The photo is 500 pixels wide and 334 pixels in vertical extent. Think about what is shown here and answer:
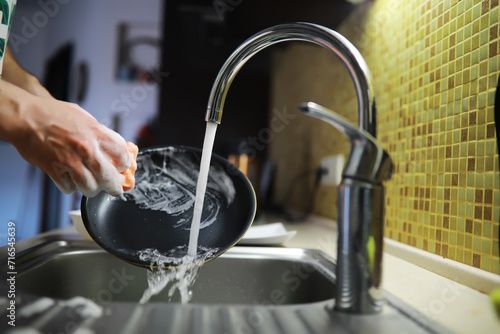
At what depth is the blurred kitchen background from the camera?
59 cm

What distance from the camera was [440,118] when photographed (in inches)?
26.5

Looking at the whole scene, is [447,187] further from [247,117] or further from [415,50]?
[247,117]

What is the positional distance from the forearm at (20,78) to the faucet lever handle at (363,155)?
43cm

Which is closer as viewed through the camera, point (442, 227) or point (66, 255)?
point (442, 227)

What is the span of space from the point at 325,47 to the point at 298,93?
1.30 metres

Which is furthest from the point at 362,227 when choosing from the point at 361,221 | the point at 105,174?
the point at 105,174

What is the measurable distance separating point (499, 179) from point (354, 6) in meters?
0.83

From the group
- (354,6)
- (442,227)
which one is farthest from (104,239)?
(354,6)

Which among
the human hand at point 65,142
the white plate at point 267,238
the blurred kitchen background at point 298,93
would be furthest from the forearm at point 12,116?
the white plate at point 267,238

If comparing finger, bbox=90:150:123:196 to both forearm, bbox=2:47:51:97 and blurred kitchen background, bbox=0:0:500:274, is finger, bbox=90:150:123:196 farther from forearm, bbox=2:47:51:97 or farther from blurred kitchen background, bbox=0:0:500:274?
blurred kitchen background, bbox=0:0:500:274

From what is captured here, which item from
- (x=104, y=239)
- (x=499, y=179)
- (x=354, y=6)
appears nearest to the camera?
(x=499, y=179)

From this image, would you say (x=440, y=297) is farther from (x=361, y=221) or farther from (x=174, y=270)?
(x=174, y=270)

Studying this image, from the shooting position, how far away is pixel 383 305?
0.44 m

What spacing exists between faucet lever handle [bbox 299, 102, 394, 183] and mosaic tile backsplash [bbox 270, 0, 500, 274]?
22 cm
